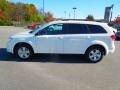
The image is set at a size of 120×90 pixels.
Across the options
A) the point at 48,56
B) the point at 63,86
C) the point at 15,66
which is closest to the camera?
the point at 63,86

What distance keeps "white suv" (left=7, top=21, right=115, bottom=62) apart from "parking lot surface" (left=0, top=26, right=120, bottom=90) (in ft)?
1.33

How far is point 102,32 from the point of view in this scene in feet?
34.5

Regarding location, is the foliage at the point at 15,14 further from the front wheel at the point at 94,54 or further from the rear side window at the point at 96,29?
the front wheel at the point at 94,54

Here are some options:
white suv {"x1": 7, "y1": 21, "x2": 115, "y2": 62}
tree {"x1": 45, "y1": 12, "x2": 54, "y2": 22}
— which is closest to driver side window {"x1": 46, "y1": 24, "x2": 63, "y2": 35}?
white suv {"x1": 7, "y1": 21, "x2": 115, "y2": 62}

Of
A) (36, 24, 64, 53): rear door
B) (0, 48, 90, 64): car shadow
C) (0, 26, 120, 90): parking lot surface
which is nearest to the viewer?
(0, 26, 120, 90): parking lot surface

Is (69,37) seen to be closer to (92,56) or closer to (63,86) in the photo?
(92,56)

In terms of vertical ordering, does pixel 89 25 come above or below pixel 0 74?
above

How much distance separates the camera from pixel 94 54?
10.5 meters

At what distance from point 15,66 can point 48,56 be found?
252cm

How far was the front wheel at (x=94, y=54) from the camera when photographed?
34.2ft

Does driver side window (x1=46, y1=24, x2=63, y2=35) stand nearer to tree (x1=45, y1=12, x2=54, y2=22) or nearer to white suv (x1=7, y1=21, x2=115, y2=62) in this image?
white suv (x1=7, y1=21, x2=115, y2=62)

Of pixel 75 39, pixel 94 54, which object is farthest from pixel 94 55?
pixel 75 39

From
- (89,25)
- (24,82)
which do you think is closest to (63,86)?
(24,82)

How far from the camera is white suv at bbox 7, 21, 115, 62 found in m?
10.3
